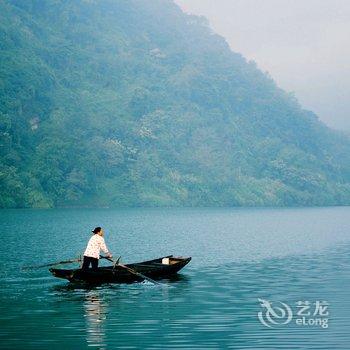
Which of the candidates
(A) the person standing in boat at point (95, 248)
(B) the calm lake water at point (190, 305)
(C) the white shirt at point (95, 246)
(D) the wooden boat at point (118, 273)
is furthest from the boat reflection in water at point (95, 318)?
(C) the white shirt at point (95, 246)

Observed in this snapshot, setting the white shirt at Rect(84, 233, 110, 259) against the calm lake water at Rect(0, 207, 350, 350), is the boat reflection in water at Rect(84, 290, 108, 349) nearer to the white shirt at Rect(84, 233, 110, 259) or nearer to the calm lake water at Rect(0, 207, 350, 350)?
the calm lake water at Rect(0, 207, 350, 350)

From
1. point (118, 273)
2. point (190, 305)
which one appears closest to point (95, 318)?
point (190, 305)

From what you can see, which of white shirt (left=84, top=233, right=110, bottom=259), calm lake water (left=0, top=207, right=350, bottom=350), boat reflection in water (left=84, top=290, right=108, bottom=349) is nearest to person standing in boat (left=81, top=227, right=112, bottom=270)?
white shirt (left=84, top=233, right=110, bottom=259)

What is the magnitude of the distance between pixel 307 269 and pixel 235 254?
42.5 feet

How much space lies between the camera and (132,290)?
3416 centimetres

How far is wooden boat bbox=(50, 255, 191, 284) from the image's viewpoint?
3538cm

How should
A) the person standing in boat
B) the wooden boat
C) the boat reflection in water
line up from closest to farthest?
the boat reflection in water
the person standing in boat
the wooden boat

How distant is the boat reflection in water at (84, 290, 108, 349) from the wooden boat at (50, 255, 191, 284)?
204 centimetres

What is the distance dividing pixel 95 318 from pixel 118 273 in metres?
10.3

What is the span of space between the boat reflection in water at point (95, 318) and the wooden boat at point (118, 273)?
204cm

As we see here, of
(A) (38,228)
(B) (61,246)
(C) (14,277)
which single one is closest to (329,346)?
(C) (14,277)

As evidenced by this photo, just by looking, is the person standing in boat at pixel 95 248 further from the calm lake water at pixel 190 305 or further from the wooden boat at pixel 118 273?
the calm lake water at pixel 190 305

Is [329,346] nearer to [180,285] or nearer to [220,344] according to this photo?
[220,344]

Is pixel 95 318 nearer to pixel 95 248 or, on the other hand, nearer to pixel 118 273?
pixel 95 248
